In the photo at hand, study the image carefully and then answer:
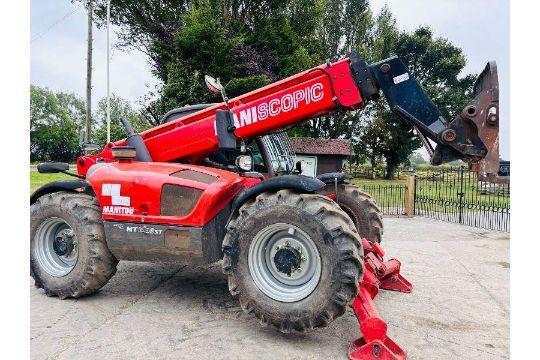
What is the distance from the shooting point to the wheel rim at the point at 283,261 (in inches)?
124

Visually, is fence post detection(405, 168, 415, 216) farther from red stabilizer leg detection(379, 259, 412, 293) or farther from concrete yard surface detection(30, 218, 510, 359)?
red stabilizer leg detection(379, 259, 412, 293)

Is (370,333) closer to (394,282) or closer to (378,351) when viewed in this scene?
(378,351)

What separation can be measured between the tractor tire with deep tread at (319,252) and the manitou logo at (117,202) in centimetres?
113

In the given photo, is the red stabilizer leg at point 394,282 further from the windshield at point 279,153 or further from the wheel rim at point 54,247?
the wheel rim at point 54,247

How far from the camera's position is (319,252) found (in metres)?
3.05

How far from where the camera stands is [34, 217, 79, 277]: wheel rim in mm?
4117

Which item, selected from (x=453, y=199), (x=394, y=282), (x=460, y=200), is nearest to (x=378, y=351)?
(x=394, y=282)

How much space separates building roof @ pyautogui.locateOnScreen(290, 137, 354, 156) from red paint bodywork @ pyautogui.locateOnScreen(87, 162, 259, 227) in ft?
41.0

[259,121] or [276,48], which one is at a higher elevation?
[276,48]

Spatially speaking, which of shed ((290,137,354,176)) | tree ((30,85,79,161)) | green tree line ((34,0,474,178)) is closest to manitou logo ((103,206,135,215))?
green tree line ((34,0,474,178))

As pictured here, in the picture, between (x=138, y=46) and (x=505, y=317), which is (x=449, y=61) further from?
(x=505, y=317)

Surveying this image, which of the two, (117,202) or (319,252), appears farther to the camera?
(117,202)

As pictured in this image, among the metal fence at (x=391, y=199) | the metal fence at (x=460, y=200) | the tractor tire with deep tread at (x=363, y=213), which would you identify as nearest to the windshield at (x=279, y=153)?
the tractor tire with deep tread at (x=363, y=213)

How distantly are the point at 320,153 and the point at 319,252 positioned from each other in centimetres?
1441
